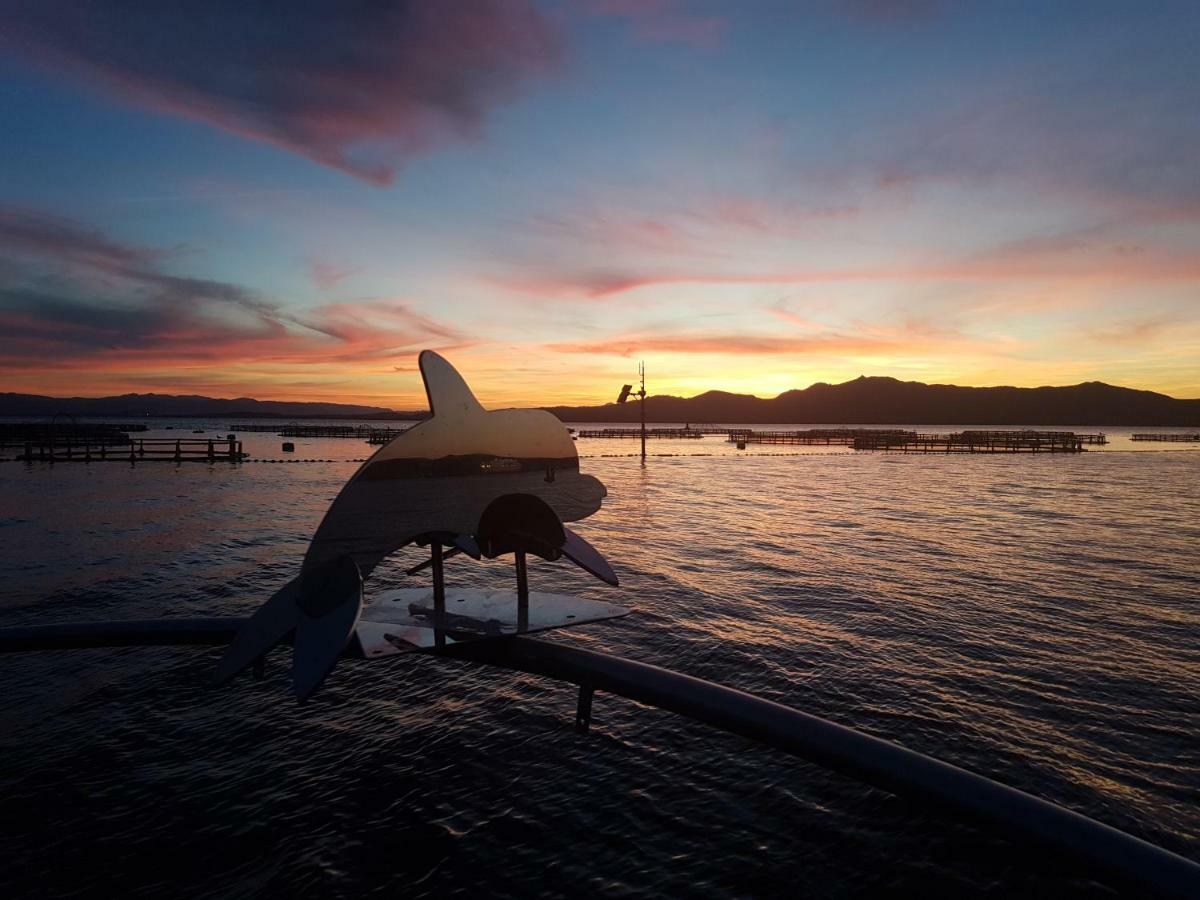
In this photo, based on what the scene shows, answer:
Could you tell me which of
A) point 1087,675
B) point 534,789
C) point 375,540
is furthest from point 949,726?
point 375,540

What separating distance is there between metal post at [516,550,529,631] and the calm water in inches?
91.7

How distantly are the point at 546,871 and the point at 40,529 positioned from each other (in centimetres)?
2059

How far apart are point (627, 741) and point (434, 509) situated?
448 cm

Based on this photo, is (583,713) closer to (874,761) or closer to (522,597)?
(522,597)

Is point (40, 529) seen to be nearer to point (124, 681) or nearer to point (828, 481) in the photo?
point (124, 681)

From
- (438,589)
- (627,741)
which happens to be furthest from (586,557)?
(627,741)

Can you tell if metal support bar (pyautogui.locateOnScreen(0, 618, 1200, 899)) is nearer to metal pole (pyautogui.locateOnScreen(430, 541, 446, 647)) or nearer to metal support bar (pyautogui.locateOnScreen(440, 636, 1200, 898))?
metal support bar (pyautogui.locateOnScreen(440, 636, 1200, 898))

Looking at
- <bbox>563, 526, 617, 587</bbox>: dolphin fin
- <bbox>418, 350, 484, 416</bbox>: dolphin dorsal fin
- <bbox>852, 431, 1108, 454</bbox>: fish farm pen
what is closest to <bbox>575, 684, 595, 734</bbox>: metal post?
<bbox>563, 526, 617, 587</bbox>: dolphin fin

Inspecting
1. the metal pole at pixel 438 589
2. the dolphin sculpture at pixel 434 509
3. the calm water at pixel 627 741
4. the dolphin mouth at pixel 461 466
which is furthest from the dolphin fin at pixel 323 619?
the calm water at pixel 627 741

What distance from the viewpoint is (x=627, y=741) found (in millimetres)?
6465

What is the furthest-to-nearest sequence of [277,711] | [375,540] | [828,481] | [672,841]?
1. [828,481]
2. [277,711]
3. [672,841]
4. [375,540]

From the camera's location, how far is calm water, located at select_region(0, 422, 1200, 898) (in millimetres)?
4559

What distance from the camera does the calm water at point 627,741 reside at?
4.56 meters

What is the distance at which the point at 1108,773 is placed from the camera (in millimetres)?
5820
